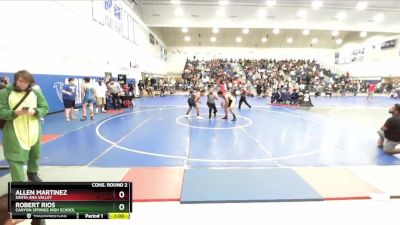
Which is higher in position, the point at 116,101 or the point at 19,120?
the point at 19,120

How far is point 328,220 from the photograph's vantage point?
10.8 ft

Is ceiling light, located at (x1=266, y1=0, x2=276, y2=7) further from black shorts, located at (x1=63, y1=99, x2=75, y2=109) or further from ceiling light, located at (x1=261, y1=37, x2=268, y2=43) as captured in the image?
black shorts, located at (x1=63, y1=99, x2=75, y2=109)

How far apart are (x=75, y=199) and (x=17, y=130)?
215cm

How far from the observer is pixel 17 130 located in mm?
3119

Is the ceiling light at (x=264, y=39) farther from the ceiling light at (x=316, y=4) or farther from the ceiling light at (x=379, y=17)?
the ceiling light at (x=379, y=17)

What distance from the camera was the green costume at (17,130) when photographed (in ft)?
10.1

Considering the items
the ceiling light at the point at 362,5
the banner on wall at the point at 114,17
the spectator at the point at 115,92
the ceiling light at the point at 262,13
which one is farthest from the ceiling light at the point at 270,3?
the spectator at the point at 115,92

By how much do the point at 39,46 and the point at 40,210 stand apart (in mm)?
10763

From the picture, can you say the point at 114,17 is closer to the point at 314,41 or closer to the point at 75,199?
the point at 75,199

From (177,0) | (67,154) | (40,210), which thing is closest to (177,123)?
(67,154)

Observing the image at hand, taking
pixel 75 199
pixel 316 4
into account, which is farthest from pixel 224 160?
pixel 316 4

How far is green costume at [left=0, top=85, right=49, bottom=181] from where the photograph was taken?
3.08 metres

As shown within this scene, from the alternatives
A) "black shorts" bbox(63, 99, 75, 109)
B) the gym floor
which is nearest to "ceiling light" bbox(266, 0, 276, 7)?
the gym floor

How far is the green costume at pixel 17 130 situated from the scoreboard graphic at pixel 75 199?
6.08 feet
